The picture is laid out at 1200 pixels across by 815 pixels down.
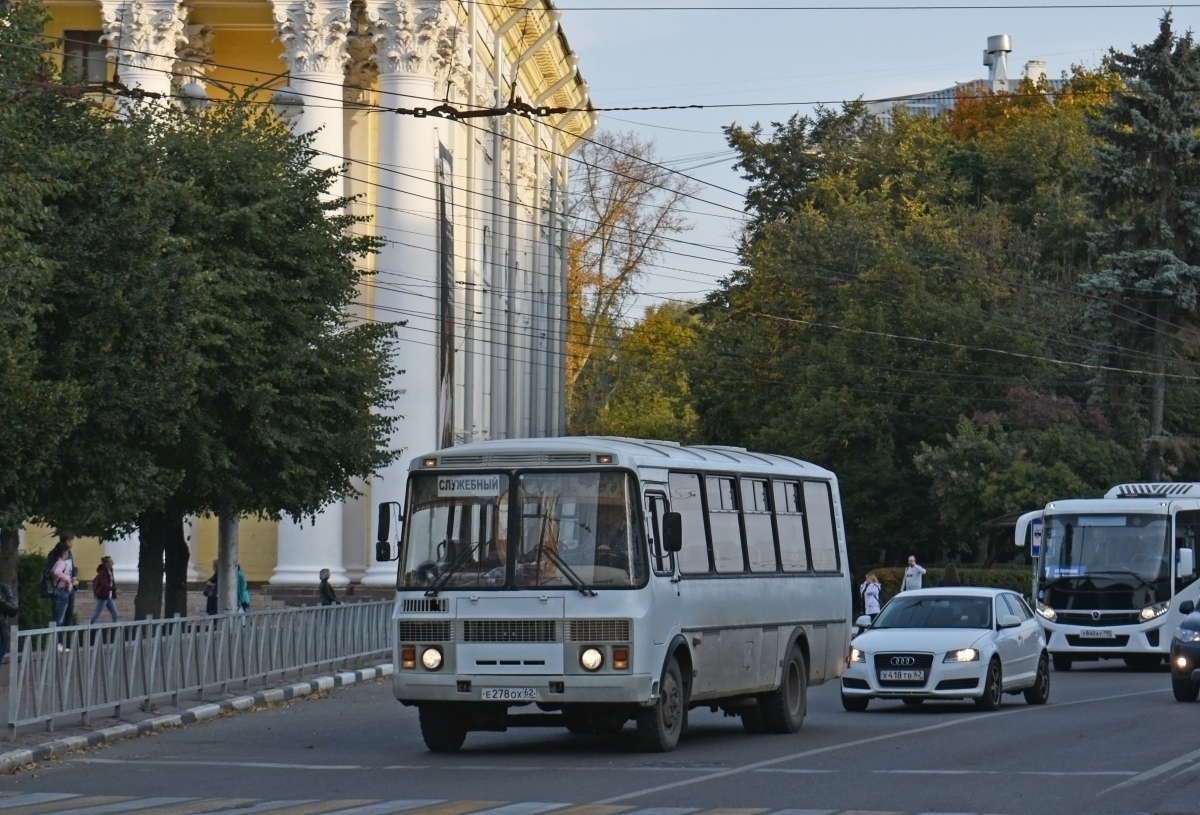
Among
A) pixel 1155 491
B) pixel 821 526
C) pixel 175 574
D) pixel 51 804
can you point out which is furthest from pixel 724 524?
pixel 1155 491

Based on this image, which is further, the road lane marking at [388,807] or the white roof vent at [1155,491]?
the white roof vent at [1155,491]

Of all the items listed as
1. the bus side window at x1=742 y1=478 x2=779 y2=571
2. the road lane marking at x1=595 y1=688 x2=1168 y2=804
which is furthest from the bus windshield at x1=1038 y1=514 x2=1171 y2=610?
the bus side window at x1=742 y1=478 x2=779 y2=571

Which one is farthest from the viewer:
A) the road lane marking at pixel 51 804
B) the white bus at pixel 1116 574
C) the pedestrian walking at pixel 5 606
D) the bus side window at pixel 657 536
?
the white bus at pixel 1116 574

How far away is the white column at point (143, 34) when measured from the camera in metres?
41.9

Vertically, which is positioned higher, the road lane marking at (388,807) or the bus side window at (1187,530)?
the bus side window at (1187,530)

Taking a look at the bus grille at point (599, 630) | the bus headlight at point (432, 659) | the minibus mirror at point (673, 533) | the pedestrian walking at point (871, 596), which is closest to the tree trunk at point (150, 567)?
the bus headlight at point (432, 659)

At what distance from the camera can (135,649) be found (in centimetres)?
1975

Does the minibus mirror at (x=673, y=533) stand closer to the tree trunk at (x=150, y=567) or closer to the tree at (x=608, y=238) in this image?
the tree trunk at (x=150, y=567)

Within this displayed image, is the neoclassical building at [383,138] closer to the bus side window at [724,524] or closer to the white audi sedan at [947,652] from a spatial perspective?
the white audi sedan at [947,652]

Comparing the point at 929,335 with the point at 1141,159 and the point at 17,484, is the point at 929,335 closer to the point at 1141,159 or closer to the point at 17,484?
the point at 1141,159

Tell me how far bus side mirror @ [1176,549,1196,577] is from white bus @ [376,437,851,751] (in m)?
17.2

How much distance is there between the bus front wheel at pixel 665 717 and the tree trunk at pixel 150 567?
1441 centimetres

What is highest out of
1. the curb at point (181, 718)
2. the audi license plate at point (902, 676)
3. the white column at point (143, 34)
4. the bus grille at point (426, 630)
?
the white column at point (143, 34)

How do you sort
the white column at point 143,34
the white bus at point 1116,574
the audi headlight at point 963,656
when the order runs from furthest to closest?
the white column at point 143,34
the white bus at point 1116,574
the audi headlight at point 963,656
